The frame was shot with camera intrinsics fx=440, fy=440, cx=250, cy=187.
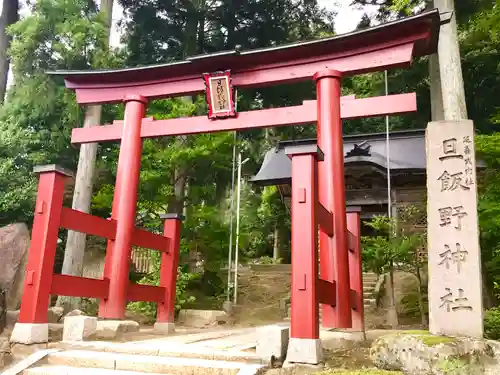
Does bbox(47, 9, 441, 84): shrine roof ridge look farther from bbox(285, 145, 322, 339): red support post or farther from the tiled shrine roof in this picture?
the tiled shrine roof

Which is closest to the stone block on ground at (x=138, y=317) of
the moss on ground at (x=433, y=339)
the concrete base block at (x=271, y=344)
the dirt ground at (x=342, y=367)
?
the dirt ground at (x=342, y=367)

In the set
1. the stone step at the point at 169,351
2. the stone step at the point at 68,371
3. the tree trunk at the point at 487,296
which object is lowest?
the stone step at the point at 68,371

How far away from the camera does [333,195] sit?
6570 mm

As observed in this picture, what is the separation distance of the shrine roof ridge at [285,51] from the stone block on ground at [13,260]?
14.1 ft

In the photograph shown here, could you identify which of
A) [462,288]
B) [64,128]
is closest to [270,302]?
[64,128]

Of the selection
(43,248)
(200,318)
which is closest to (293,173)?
(43,248)

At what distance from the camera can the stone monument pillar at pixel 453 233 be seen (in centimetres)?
417

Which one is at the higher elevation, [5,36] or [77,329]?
[5,36]

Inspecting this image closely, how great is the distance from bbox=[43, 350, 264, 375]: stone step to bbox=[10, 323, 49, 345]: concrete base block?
446 millimetres

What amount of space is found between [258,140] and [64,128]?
813 cm

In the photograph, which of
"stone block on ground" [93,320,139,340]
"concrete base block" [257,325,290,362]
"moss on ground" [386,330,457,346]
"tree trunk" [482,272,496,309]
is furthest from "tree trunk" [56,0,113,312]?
"tree trunk" [482,272,496,309]

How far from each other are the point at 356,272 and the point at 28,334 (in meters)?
5.22

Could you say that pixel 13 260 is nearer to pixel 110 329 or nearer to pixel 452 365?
pixel 110 329

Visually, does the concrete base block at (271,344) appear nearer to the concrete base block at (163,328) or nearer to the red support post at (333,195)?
the red support post at (333,195)
